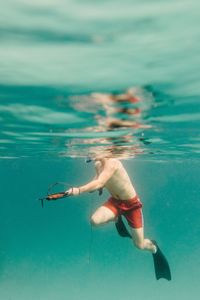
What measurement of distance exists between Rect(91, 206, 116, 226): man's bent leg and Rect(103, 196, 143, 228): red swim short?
1.17 ft

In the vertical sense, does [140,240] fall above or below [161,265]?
above

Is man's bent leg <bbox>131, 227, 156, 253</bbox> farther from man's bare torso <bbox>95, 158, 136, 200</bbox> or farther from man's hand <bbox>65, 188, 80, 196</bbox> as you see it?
man's hand <bbox>65, 188, 80, 196</bbox>

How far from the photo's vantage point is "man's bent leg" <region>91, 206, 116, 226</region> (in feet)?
41.3

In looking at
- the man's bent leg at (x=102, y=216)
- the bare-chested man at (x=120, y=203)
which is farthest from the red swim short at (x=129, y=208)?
the man's bent leg at (x=102, y=216)

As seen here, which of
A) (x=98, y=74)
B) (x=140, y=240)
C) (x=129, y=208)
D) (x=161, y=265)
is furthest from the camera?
(x=161, y=265)

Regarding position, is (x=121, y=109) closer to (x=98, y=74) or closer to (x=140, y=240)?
(x=98, y=74)

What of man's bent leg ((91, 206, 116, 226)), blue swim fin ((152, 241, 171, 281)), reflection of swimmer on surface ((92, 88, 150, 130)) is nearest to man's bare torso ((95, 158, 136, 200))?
man's bent leg ((91, 206, 116, 226))

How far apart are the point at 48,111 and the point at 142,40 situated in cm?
661

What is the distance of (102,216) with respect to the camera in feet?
42.4

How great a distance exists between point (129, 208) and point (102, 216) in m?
1.57

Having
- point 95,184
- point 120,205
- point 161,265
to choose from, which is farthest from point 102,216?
point 161,265

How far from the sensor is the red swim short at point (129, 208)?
45.7ft

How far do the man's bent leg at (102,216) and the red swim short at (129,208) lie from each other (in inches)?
14.0

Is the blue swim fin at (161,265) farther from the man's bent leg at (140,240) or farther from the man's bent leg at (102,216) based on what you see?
the man's bent leg at (102,216)
